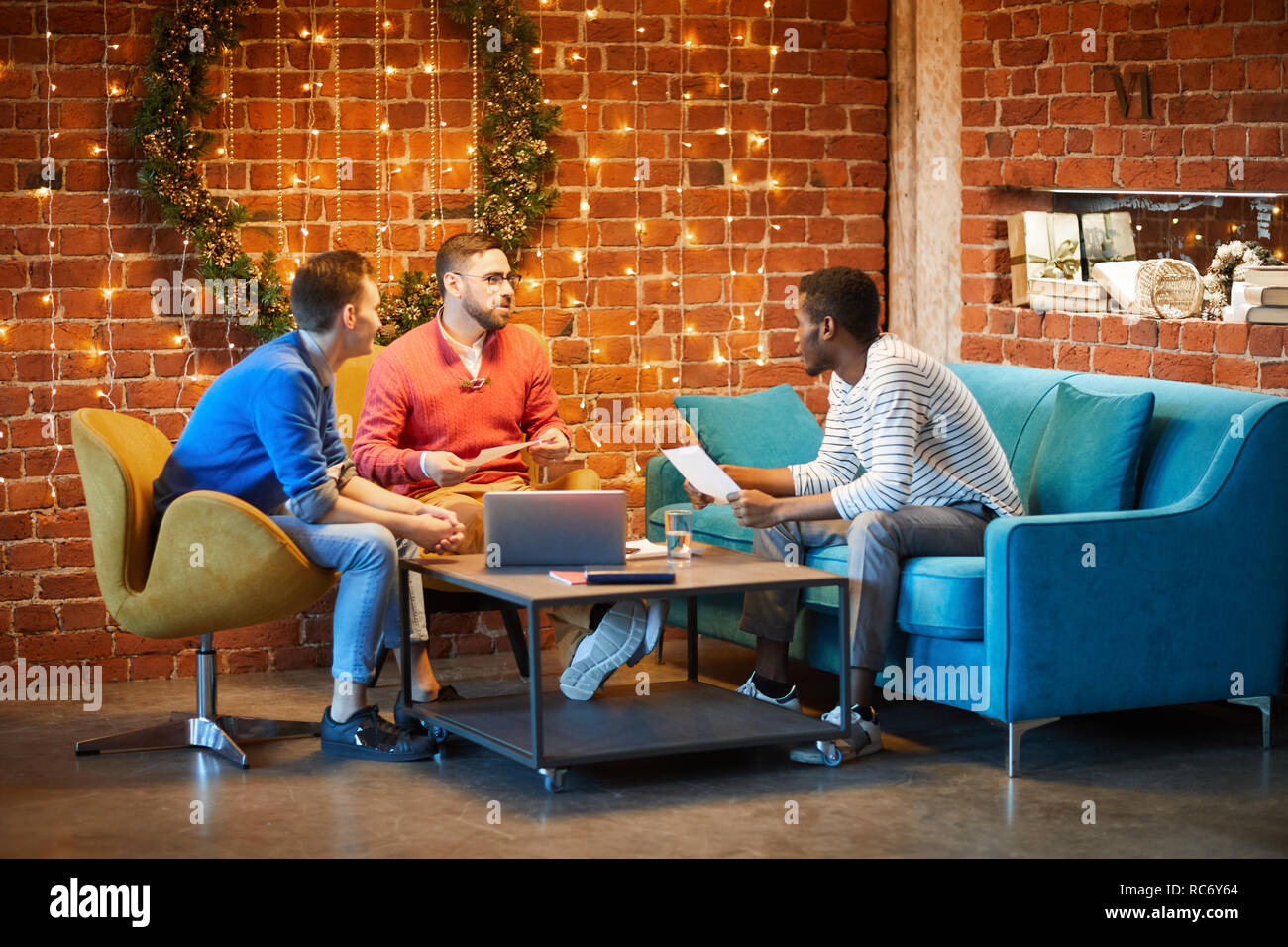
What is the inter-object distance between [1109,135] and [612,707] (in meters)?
2.43

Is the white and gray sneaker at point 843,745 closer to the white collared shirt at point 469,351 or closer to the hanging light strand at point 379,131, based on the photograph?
the white collared shirt at point 469,351

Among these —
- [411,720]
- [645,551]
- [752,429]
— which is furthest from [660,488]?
[411,720]

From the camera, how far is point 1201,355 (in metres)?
4.87

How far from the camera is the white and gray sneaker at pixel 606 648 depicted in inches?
170

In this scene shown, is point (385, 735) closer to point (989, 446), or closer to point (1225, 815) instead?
point (989, 446)

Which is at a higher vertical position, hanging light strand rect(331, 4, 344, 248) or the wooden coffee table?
hanging light strand rect(331, 4, 344, 248)

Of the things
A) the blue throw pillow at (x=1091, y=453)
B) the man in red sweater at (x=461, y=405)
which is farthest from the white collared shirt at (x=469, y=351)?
the blue throw pillow at (x=1091, y=453)

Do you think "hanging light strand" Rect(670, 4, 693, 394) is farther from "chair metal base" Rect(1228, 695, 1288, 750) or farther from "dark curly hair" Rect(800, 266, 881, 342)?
"chair metal base" Rect(1228, 695, 1288, 750)

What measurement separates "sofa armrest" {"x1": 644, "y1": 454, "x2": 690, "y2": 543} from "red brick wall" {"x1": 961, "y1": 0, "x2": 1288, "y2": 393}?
1242 mm

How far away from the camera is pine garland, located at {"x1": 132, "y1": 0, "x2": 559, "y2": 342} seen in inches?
197

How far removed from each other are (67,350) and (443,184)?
1285 millimetres

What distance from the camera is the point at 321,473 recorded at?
4.14 meters

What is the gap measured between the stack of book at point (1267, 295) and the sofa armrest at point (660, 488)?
174 cm

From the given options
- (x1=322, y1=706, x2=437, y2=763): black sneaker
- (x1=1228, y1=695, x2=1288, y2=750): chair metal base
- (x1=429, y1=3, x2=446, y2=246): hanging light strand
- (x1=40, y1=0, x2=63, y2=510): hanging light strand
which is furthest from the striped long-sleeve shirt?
(x1=40, y1=0, x2=63, y2=510): hanging light strand
